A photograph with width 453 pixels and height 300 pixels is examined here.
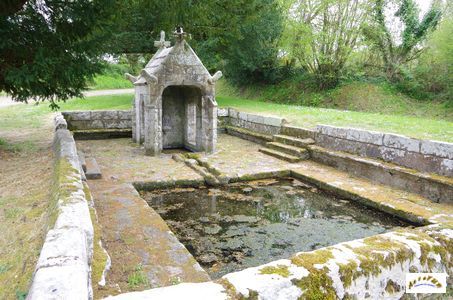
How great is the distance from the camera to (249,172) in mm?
7773

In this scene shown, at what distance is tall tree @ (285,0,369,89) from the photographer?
712 inches

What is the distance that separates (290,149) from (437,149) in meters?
3.67

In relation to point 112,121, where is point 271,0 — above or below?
above

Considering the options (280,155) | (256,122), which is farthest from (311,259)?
(256,122)

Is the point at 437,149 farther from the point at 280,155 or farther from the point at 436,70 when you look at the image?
the point at 436,70

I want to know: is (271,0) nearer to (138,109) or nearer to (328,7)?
(328,7)

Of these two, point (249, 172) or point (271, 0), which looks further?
point (271, 0)

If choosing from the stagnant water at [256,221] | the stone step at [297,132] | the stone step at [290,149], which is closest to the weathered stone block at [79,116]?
the stone step at [290,149]

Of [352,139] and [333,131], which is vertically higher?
[333,131]

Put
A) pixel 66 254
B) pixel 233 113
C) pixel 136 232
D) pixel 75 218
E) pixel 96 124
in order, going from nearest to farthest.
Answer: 1. pixel 66 254
2. pixel 75 218
3. pixel 136 232
4. pixel 96 124
5. pixel 233 113

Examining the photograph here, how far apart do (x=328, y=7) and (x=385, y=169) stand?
13772 millimetres

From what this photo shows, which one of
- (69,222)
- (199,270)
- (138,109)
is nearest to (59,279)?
(69,222)

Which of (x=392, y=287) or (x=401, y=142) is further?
(x=401, y=142)

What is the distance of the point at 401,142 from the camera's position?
6988 millimetres
